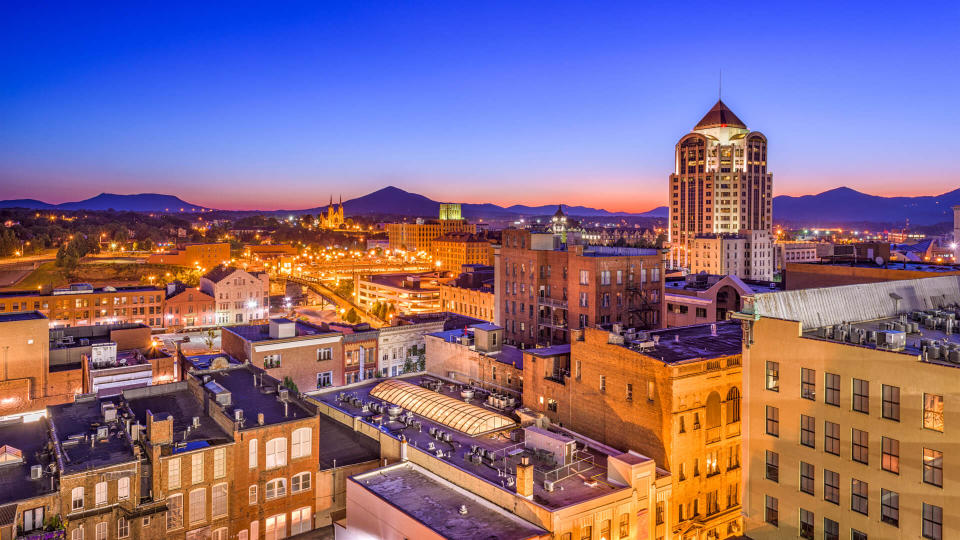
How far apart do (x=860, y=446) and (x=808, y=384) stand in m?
3.78

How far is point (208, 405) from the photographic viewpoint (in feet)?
144

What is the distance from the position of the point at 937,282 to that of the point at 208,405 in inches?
2095

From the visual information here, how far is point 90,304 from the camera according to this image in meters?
108

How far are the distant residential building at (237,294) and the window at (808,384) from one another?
113747 millimetres

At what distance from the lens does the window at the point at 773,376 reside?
34.6 metres

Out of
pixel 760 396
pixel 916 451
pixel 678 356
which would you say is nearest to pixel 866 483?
pixel 916 451

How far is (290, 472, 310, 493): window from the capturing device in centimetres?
4022

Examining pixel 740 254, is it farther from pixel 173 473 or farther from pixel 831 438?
pixel 173 473

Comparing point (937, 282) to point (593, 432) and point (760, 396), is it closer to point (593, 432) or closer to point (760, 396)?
point (760, 396)

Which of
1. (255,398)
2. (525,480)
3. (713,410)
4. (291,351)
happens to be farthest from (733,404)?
(291,351)

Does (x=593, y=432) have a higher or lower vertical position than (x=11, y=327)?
lower

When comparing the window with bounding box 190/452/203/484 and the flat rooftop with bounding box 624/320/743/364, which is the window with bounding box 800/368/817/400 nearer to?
the flat rooftop with bounding box 624/320/743/364

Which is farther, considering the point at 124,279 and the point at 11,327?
the point at 124,279

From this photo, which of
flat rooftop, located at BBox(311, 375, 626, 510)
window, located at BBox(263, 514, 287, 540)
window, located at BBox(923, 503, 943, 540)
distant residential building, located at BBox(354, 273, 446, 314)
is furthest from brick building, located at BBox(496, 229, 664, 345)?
distant residential building, located at BBox(354, 273, 446, 314)
